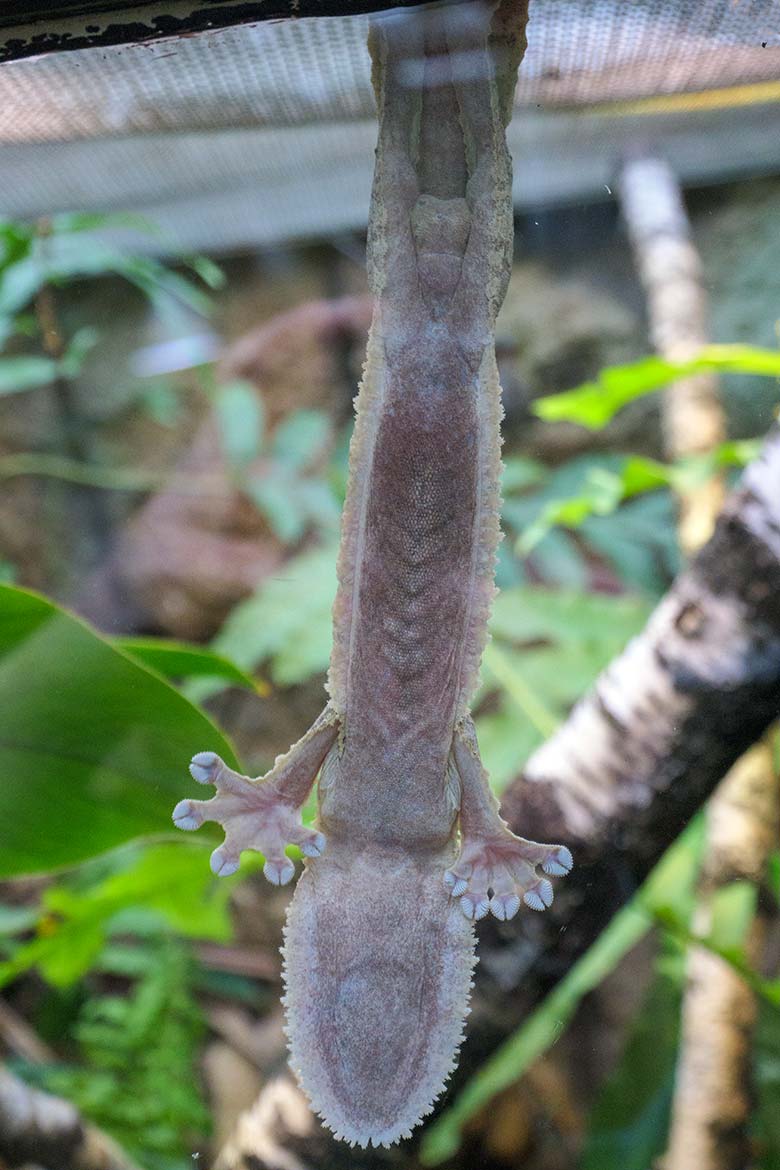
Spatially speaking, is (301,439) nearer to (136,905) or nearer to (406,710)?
(136,905)

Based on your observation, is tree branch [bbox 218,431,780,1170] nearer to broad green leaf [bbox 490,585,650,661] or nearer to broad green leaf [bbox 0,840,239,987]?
broad green leaf [bbox 0,840,239,987]

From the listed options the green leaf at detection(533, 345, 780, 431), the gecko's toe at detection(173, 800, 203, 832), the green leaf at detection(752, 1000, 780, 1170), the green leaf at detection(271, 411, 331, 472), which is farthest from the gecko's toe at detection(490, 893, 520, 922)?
the green leaf at detection(271, 411, 331, 472)

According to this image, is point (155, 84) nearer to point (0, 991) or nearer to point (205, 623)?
point (205, 623)

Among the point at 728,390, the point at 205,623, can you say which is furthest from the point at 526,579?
the point at 205,623

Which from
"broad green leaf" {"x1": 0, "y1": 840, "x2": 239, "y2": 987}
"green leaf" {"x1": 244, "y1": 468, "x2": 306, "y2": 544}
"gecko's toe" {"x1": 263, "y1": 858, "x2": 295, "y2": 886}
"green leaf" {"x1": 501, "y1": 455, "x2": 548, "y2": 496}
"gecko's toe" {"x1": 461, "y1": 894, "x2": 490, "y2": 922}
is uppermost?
"green leaf" {"x1": 244, "y1": 468, "x2": 306, "y2": 544}

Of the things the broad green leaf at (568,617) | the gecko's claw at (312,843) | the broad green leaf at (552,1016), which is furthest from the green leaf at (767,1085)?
the gecko's claw at (312,843)

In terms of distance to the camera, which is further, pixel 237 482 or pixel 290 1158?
pixel 237 482
